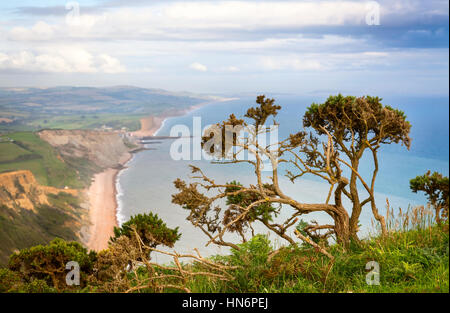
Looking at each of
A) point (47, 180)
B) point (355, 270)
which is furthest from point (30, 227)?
point (355, 270)

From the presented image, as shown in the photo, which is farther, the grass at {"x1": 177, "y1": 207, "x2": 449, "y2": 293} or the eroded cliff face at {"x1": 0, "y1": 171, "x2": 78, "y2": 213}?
the eroded cliff face at {"x1": 0, "y1": 171, "x2": 78, "y2": 213}

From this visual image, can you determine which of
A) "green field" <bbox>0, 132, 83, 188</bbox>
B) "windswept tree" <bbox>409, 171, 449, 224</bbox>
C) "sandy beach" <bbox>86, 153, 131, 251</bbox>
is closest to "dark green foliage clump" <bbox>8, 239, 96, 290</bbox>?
"windswept tree" <bbox>409, 171, 449, 224</bbox>

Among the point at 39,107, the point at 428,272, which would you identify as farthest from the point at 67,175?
the point at 428,272

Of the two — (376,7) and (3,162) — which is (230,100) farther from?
(376,7)

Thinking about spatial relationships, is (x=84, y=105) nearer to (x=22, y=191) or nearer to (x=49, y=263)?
(x=22, y=191)

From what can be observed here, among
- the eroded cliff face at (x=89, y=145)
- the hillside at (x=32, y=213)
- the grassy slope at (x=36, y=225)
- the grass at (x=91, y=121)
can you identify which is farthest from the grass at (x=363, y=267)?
the grass at (x=91, y=121)

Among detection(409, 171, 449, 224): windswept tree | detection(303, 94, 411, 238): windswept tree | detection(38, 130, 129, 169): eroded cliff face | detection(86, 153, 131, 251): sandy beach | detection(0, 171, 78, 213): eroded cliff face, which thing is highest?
detection(303, 94, 411, 238): windswept tree

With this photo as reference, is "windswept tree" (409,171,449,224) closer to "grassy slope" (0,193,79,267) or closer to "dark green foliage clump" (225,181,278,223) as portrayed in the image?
"dark green foliage clump" (225,181,278,223)
